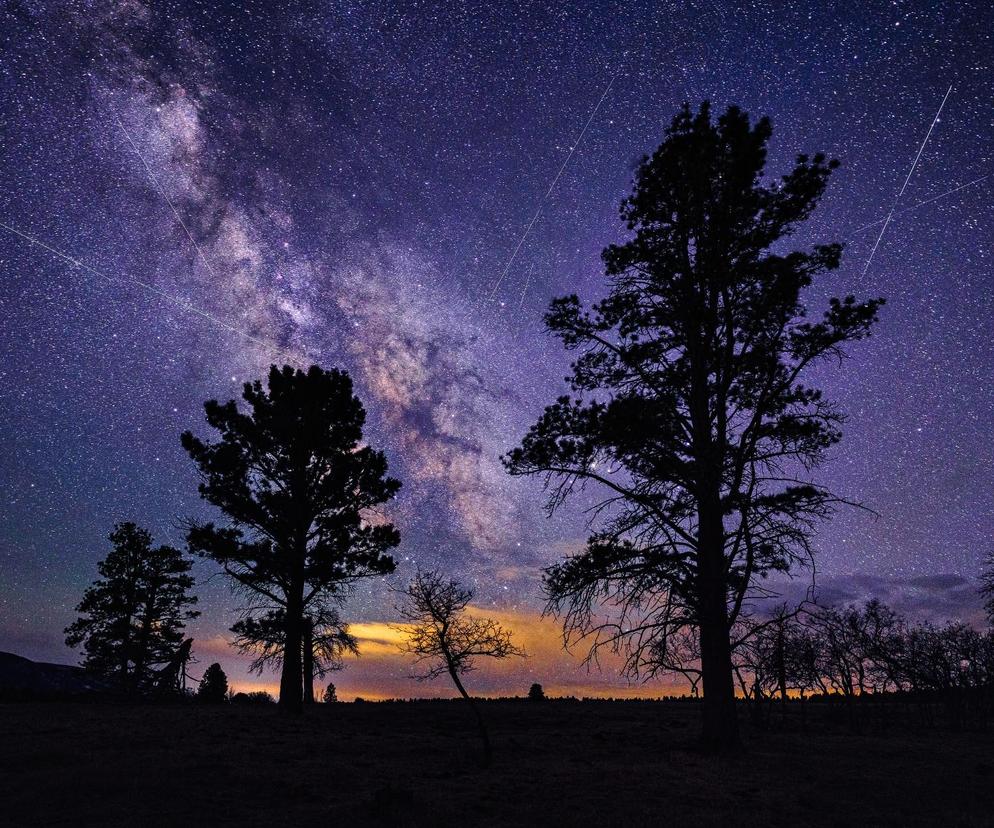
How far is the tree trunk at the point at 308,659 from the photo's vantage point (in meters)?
25.0

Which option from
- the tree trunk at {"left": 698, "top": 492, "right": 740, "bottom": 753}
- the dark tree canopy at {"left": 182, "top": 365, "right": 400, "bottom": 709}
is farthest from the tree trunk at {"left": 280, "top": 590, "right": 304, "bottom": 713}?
the tree trunk at {"left": 698, "top": 492, "right": 740, "bottom": 753}

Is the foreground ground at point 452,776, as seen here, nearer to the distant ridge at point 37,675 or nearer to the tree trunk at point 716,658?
the tree trunk at point 716,658

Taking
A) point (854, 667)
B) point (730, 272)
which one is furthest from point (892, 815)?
point (854, 667)

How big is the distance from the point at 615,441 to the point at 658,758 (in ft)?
25.5

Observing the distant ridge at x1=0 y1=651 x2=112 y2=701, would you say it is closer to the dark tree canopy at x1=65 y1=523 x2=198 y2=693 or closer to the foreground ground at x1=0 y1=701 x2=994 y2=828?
the dark tree canopy at x1=65 y1=523 x2=198 y2=693

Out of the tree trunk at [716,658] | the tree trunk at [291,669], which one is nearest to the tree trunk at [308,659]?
the tree trunk at [291,669]

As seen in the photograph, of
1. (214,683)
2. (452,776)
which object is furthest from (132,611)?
(452,776)

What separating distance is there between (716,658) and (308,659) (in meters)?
20.2

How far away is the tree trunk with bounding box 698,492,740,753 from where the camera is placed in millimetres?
14578

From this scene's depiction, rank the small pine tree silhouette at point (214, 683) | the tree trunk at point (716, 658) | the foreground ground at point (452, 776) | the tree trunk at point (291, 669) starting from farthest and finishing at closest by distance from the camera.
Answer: the small pine tree silhouette at point (214, 683)
the tree trunk at point (291, 669)
the tree trunk at point (716, 658)
the foreground ground at point (452, 776)

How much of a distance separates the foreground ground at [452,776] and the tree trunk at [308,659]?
14.5 feet

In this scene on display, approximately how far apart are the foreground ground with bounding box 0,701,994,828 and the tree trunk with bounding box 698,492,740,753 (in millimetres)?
853

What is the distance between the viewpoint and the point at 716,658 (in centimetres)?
1462

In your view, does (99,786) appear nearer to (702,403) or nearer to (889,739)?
(702,403)
